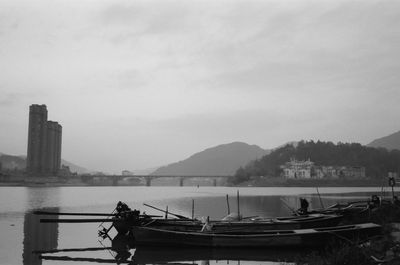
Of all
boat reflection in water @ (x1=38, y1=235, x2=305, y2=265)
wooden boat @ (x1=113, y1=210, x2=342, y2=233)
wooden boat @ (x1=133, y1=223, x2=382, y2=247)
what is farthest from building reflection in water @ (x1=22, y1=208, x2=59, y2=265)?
wooden boat @ (x1=133, y1=223, x2=382, y2=247)

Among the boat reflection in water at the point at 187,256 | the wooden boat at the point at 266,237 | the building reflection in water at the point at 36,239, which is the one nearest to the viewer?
the boat reflection in water at the point at 187,256

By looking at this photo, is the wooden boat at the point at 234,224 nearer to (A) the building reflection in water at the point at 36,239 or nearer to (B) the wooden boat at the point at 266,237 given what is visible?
(B) the wooden boat at the point at 266,237

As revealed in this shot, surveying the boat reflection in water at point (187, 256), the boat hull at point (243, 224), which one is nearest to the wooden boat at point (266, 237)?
the boat reflection in water at point (187, 256)

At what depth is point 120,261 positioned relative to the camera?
21594 mm

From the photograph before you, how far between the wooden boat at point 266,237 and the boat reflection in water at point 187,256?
13.2 inches

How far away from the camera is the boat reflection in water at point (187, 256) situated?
20.9 metres

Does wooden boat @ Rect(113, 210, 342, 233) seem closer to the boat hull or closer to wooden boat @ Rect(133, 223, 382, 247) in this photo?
the boat hull

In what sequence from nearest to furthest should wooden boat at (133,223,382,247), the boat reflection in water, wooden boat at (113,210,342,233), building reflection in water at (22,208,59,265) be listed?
the boat reflection in water < wooden boat at (133,223,382,247) < building reflection in water at (22,208,59,265) < wooden boat at (113,210,342,233)

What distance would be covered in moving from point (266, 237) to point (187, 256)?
386 centimetres

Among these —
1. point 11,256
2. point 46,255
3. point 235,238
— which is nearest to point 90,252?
point 46,255

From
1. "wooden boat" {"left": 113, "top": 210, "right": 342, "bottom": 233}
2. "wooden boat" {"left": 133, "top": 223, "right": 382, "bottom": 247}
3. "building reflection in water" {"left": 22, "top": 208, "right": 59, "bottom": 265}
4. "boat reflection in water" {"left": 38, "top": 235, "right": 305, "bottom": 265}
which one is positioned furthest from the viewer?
"wooden boat" {"left": 113, "top": 210, "right": 342, "bottom": 233}

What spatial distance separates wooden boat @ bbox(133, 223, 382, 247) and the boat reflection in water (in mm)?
336

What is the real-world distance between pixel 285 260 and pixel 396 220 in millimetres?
10144

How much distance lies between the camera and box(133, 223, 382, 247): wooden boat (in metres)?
21.2
